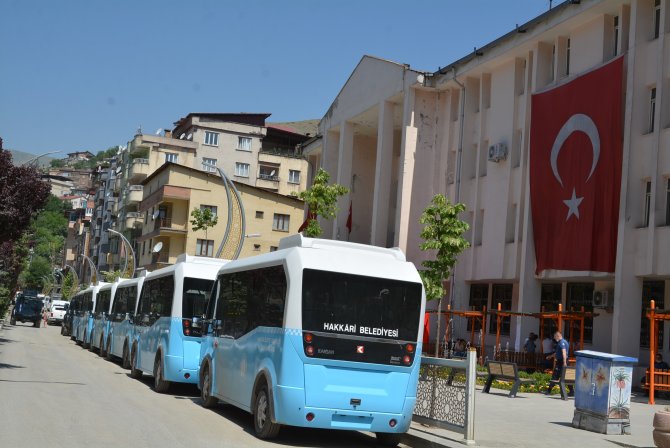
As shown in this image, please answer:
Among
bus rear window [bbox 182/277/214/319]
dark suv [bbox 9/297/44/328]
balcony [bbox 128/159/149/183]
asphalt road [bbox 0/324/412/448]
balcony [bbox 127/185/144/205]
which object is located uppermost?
balcony [bbox 128/159/149/183]

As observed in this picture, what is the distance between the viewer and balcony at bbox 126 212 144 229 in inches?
3610

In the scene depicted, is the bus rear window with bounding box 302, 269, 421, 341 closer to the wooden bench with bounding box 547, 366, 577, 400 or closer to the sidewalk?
the sidewalk

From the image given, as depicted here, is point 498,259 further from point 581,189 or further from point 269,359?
point 269,359

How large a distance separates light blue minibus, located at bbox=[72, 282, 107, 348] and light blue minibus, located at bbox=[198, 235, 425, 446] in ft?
94.6

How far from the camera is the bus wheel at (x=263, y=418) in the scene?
41.3ft

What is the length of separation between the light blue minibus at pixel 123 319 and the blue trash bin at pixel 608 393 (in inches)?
546

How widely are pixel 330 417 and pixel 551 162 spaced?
22.4 m

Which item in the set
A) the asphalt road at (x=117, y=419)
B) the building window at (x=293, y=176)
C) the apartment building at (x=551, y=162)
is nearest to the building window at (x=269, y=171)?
the building window at (x=293, y=176)

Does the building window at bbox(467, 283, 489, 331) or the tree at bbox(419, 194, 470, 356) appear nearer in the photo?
the tree at bbox(419, 194, 470, 356)

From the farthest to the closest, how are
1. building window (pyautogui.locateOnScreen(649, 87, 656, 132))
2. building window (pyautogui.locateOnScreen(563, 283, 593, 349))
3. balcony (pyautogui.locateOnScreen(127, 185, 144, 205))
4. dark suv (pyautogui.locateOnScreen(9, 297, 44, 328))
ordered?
balcony (pyautogui.locateOnScreen(127, 185, 144, 205)) → dark suv (pyautogui.locateOnScreen(9, 297, 44, 328)) → building window (pyautogui.locateOnScreen(563, 283, 593, 349)) → building window (pyautogui.locateOnScreen(649, 87, 656, 132))

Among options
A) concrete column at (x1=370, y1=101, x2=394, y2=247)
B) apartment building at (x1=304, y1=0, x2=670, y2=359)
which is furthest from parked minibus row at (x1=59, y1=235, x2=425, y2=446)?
concrete column at (x1=370, y1=101, x2=394, y2=247)

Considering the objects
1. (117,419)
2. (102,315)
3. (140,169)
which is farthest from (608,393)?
(140,169)

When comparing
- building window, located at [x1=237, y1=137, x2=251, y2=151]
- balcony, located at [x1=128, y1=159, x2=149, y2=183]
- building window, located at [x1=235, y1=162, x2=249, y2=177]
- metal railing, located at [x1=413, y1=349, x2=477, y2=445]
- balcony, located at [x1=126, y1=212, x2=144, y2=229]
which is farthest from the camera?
balcony, located at [x1=128, y1=159, x2=149, y2=183]

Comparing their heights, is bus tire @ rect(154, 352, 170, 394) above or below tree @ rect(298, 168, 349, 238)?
below
